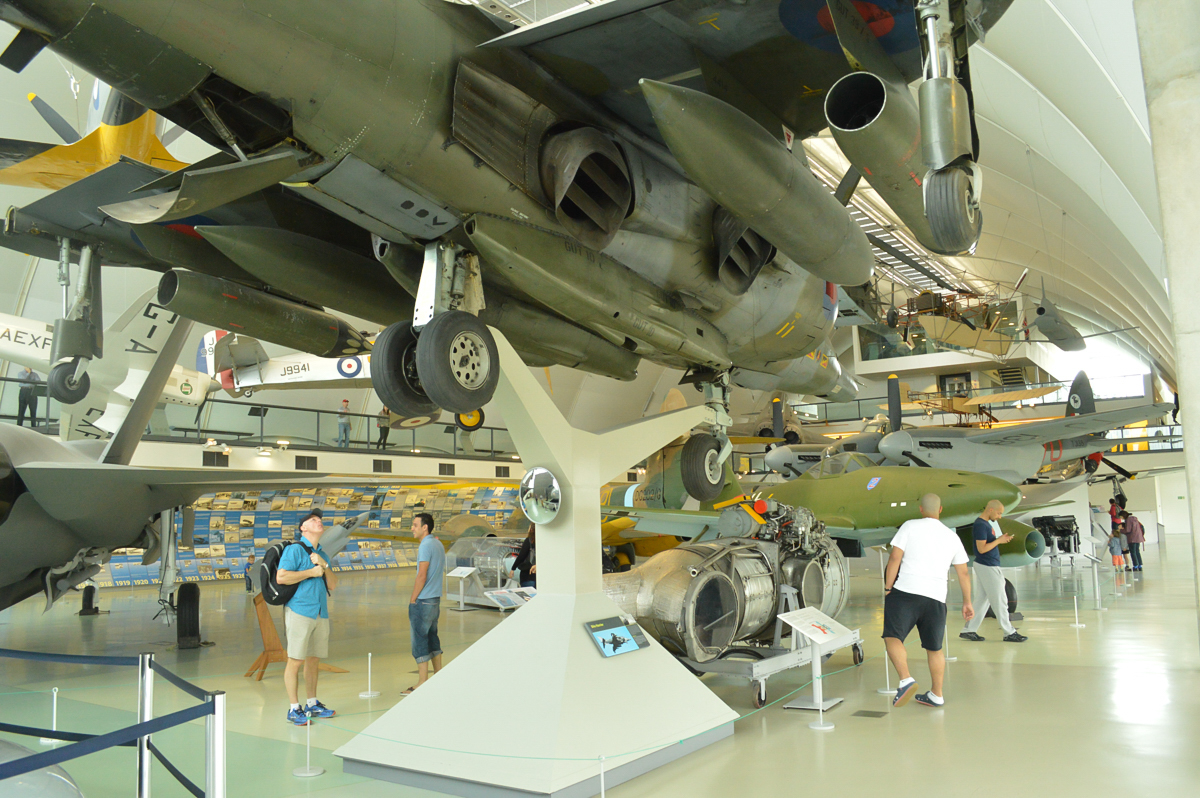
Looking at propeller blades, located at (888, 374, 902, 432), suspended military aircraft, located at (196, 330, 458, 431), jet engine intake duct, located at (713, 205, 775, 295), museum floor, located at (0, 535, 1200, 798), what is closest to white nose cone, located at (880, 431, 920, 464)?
propeller blades, located at (888, 374, 902, 432)

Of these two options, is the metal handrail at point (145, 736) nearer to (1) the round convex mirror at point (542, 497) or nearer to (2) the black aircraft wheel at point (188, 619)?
(1) the round convex mirror at point (542, 497)

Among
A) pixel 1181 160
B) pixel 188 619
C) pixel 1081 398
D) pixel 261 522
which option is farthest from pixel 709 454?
pixel 261 522

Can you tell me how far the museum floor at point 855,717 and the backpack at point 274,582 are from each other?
38.1 inches

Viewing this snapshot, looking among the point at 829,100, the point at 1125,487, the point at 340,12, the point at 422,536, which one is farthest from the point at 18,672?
the point at 1125,487

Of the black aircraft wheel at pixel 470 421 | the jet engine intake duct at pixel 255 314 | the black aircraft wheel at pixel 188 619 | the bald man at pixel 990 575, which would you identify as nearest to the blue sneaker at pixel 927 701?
the bald man at pixel 990 575

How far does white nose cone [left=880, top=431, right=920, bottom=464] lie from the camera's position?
15.4 metres

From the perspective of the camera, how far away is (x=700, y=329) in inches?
286

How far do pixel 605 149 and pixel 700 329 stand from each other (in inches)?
90.0

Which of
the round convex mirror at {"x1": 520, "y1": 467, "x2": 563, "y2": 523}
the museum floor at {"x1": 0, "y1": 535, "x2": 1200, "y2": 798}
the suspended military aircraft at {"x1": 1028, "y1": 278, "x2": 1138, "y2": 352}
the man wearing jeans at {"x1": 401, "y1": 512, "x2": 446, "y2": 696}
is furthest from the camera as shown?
the suspended military aircraft at {"x1": 1028, "y1": 278, "x2": 1138, "y2": 352}

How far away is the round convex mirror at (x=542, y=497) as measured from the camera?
4.85 metres

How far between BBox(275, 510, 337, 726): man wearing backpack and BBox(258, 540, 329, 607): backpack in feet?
0.10

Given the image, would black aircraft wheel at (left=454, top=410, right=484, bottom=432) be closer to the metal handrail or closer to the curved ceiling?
the metal handrail

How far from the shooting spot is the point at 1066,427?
14.6 m

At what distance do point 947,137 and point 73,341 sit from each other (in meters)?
6.35
